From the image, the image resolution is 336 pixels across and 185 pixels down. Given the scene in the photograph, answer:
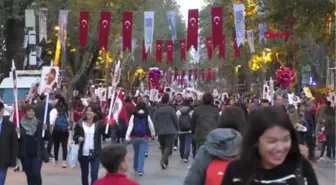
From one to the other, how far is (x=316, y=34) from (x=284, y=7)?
3127 millimetres

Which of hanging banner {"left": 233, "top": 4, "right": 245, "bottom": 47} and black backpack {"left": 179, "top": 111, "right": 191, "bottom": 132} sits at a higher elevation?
hanging banner {"left": 233, "top": 4, "right": 245, "bottom": 47}

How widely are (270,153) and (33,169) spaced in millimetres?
8259

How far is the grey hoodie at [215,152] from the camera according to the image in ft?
18.8

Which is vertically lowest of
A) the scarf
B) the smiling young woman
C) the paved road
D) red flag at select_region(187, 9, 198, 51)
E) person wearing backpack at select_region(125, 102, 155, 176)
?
the paved road

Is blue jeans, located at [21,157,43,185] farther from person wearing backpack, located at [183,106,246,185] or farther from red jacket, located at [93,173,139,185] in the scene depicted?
person wearing backpack, located at [183,106,246,185]

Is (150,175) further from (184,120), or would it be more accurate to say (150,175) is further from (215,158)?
(215,158)

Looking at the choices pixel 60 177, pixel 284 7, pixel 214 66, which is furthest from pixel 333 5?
pixel 214 66

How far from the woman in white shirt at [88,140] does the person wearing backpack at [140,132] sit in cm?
369

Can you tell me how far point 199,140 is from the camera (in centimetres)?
1377

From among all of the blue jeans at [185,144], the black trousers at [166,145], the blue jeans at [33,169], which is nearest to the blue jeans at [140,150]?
the black trousers at [166,145]

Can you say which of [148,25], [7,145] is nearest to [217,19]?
[148,25]

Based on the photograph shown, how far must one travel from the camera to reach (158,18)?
58125 millimetres

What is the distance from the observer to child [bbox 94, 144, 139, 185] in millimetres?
5746

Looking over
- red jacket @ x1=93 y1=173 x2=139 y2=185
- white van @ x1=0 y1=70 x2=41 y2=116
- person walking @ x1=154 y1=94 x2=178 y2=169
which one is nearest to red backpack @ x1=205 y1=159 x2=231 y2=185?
red jacket @ x1=93 y1=173 x2=139 y2=185
